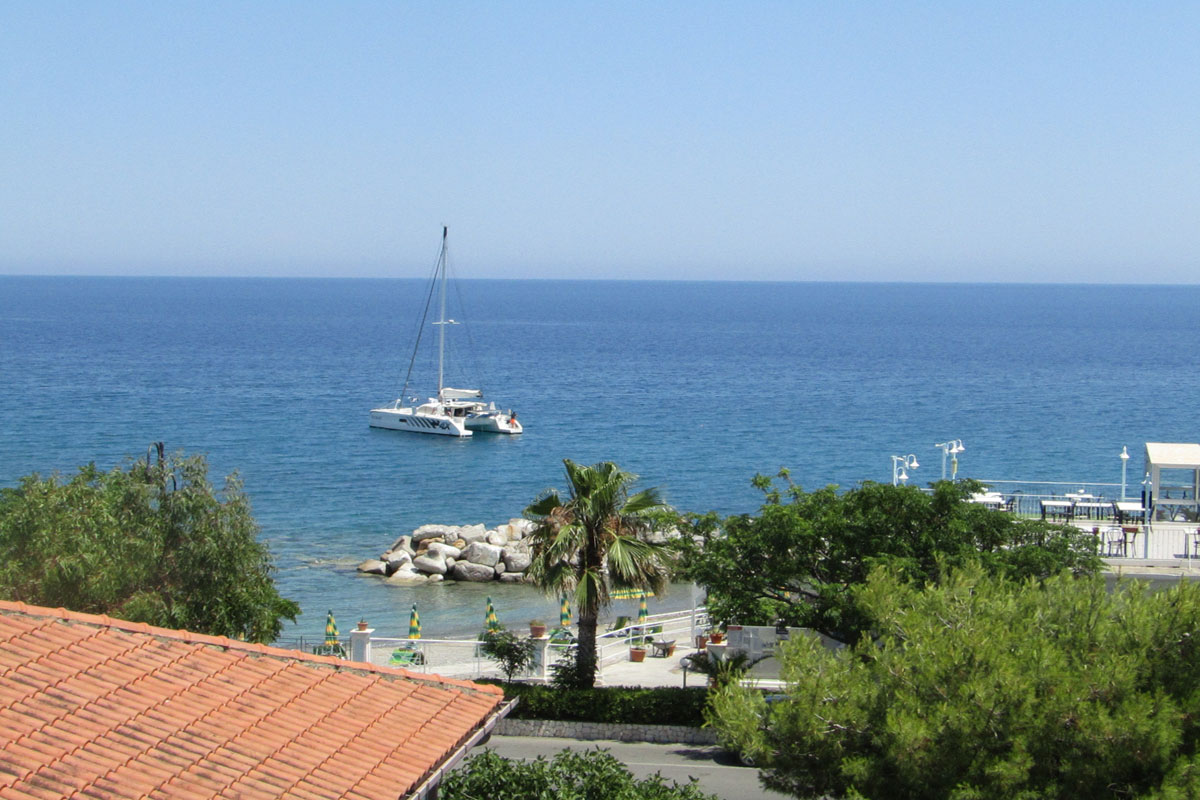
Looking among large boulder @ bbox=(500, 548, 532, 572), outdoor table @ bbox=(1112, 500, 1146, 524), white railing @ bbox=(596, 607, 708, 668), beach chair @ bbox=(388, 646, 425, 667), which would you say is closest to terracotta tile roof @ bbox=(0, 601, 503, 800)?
white railing @ bbox=(596, 607, 708, 668)

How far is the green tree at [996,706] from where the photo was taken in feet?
31.5

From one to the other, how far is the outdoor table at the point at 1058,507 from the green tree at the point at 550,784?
18.1m

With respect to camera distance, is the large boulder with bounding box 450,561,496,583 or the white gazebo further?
the large boulder with bounding box 450,561,496,583

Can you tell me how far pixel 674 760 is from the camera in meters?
17.4

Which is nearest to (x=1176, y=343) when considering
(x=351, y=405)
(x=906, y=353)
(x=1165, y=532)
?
(x=906, y=353)

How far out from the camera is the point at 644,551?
59.9 feet

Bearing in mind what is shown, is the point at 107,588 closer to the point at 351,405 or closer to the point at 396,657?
the point at 396,657

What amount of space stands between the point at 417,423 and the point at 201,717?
63235mm

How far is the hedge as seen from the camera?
61.2ft

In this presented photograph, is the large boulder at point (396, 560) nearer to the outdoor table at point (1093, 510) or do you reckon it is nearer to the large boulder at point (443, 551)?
the large boulder at point (443, 551)

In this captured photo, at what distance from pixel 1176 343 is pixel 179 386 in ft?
373

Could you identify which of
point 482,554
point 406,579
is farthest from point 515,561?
point 406,579

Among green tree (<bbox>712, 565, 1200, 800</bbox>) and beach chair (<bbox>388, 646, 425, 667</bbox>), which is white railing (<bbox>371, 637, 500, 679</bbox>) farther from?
green tree (<bbox>712, 565, 1200, 800</bbox>)

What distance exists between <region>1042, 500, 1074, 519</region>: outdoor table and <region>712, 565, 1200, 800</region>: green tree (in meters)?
15.6
